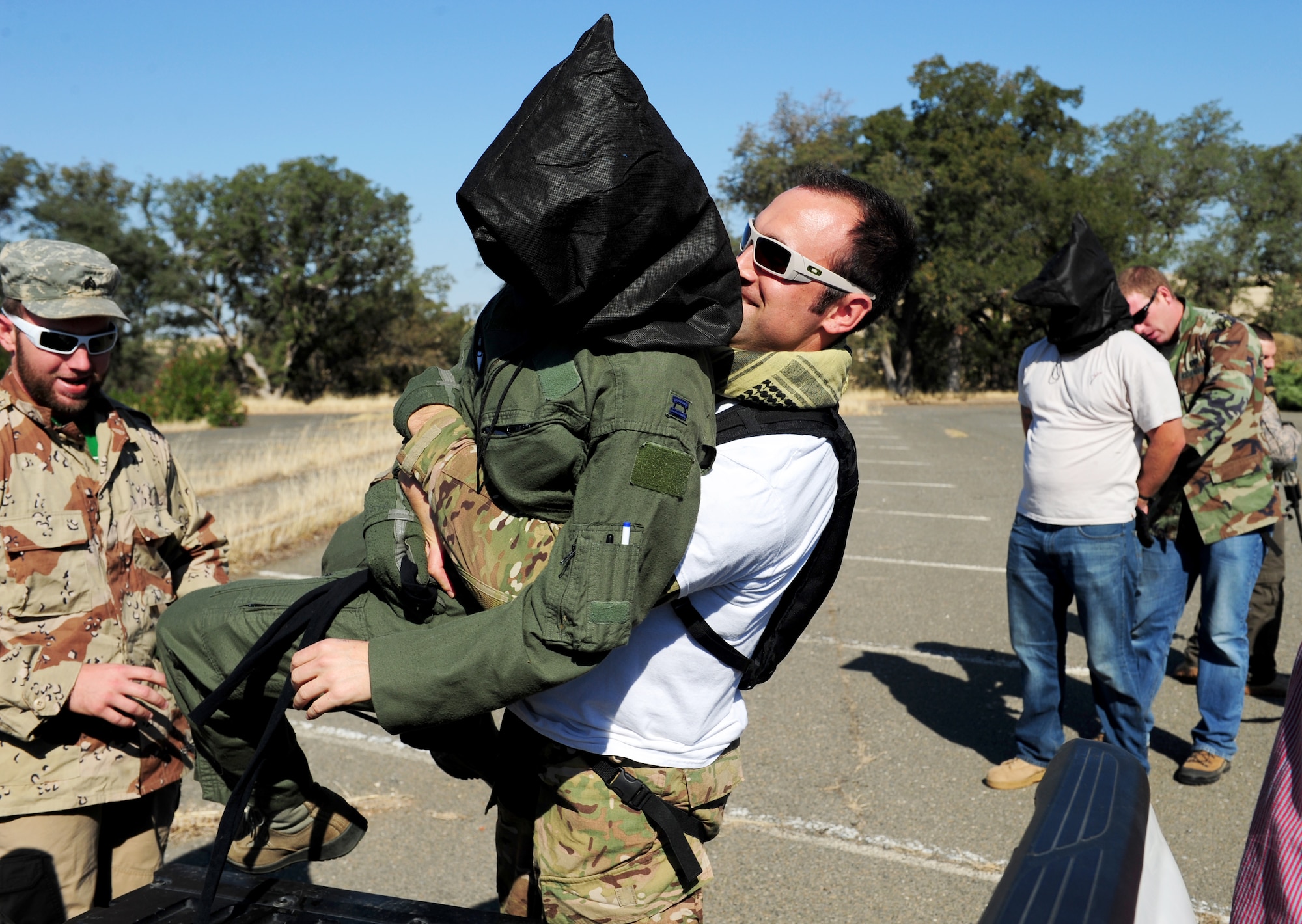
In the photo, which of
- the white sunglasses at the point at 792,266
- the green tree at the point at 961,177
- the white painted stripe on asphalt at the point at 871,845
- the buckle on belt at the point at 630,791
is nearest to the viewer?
the buckle on belt at the point at 630,791

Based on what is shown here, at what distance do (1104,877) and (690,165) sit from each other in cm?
119

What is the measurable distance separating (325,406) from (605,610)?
137ft

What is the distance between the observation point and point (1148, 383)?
4281mm

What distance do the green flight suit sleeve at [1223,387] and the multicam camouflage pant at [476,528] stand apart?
14.0ft

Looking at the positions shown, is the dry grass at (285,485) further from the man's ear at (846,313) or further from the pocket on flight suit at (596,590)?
the pocket on flight suit at (596,590)

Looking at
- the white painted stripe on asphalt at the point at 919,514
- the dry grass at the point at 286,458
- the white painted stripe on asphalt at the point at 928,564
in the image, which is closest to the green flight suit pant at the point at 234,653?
the white painted stripe on asphalt at the point at 928,564

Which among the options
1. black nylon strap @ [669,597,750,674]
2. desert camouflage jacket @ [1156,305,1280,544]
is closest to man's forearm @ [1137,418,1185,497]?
desert camouflage jacket @ [1156,305,1280,544]

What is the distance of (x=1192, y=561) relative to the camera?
4.99 m

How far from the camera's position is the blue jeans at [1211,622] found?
4660mm

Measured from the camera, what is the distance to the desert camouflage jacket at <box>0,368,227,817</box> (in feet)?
8.18

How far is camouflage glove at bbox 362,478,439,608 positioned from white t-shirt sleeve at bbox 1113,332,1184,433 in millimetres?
3626

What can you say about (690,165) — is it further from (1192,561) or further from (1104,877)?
(1192,561)

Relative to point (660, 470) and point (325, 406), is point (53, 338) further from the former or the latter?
point (325, 406)

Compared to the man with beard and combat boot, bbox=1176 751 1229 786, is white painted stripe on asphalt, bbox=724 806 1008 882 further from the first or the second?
the man with beard
